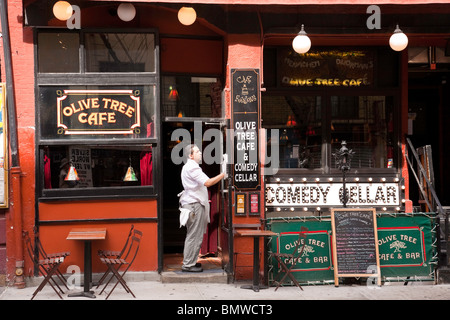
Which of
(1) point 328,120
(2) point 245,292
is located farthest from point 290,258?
(1) point 328,120

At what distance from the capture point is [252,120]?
918 centimetres

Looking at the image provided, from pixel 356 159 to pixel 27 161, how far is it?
18.3 ft

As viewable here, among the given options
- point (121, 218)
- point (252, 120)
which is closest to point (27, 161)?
point (121, 218)

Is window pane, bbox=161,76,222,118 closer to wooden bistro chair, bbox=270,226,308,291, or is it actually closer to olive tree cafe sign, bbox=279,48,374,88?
olive tree cafe sign, bbox=279,48,374,88

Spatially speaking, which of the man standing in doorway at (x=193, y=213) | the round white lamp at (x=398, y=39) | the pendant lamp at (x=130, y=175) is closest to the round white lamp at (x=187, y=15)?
the man standing in doorway at (x=193, y=213)

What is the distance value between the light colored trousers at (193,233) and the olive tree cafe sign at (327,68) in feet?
9.31

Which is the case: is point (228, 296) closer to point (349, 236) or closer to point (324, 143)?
point (349, 236)

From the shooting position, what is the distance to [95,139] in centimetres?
904

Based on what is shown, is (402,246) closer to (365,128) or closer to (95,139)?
(365,128)

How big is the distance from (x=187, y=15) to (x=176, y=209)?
4.16 meters

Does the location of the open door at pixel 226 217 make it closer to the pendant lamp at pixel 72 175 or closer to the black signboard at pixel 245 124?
the black signboard at pixel 245 124

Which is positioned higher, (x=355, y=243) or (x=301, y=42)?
(x=301, y=42)

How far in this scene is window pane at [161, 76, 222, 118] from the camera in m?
9.55

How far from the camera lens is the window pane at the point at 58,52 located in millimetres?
8930
